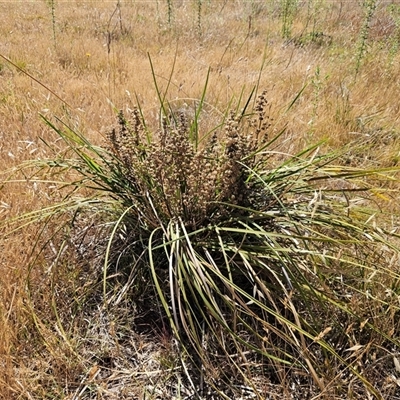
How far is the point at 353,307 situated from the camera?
138cm

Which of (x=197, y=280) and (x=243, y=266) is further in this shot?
(x=243, y=266)

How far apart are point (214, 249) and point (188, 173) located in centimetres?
31

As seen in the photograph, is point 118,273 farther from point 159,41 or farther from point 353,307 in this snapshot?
point 159,41

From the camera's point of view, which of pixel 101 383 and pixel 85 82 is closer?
pixel 101 383

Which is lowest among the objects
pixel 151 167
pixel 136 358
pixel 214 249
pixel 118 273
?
pixel 136 358

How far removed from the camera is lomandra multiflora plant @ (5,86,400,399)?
1.30 meters

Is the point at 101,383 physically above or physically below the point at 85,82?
below

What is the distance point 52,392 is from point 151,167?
2.82 ft

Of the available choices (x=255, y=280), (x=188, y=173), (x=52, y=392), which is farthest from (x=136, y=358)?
(x=188, y=173)

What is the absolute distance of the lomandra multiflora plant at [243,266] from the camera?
1.30 m

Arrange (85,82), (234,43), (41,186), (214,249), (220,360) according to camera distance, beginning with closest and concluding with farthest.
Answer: (220,360) → (214,249) → (41,186) → (85,82) → (234,43)

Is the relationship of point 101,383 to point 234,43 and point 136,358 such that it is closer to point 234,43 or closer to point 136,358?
point 136,358

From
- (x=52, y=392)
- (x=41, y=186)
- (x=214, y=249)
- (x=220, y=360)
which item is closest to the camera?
(x=52, y=392)

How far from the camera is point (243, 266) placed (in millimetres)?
1555
